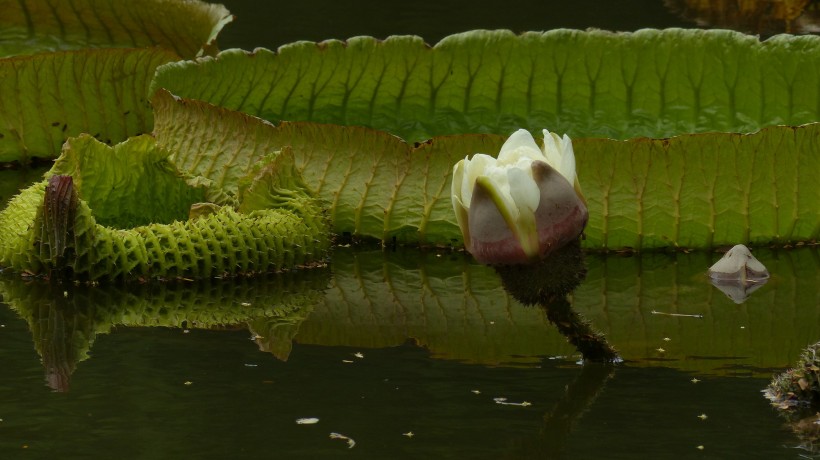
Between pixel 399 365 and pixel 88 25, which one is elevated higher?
pixel 88 25

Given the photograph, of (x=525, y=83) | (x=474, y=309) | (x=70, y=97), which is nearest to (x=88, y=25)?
(x=70, y=97)

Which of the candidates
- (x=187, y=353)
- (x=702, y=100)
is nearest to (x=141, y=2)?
(x=702, y=100)

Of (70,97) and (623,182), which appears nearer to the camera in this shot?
(623,182)

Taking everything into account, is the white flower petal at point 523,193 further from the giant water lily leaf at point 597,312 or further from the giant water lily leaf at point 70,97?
the giant water lily leaf at point 70,97

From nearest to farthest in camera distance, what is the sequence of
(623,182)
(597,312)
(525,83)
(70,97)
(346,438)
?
1. (346,438)
2. (597,312)
3. (623,182)
4. (525,83)
5. (70,97)

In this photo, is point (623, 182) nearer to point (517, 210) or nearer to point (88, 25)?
point (517, 210)
